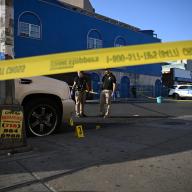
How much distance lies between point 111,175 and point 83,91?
815cm

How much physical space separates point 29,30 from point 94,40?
8305 mm

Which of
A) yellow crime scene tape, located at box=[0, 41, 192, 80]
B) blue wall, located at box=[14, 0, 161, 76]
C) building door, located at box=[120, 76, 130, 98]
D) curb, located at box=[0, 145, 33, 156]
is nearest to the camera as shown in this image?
yellow crime scene tape, located at box=[0, 41, 192, 80]

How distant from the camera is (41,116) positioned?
28.5 feet

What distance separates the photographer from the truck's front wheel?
849cm

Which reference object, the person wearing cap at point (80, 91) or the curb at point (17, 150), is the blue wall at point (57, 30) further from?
the curb at point (17, 150)

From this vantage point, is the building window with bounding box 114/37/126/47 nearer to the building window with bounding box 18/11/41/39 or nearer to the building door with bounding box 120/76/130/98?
the building door with bounding box 120/76/130/98

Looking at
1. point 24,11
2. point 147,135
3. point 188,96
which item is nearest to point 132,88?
point 188,96

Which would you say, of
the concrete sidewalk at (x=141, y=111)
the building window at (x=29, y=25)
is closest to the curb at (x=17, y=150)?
the concrete sidewalk at (x=141, y=111)

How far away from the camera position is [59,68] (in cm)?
573

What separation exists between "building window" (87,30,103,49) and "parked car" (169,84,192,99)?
9063 mm

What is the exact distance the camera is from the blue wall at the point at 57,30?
29.2 meters

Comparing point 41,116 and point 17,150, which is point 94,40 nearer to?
point 41,116

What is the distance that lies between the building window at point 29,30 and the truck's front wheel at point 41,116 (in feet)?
68.8

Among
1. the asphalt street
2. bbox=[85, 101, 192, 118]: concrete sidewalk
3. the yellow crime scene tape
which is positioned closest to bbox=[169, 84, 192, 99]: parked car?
bbox=[85, 101, 192, 118]: concrete sidewalk
